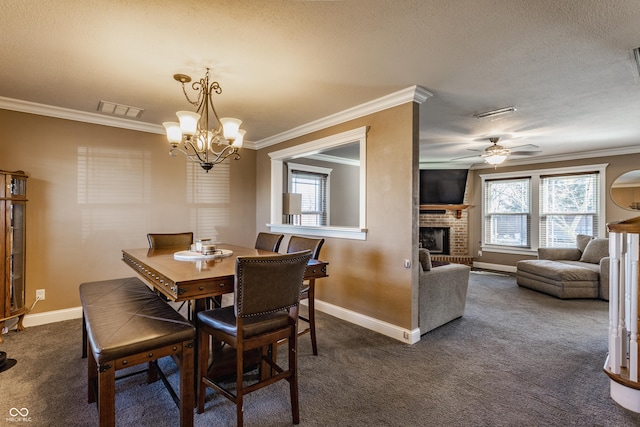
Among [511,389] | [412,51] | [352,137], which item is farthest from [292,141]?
[511,389]

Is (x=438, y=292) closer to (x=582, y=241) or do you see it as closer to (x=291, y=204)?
(x=291, y=204)

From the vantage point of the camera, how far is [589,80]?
8.91ft

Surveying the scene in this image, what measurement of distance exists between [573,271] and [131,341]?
558 centimetres

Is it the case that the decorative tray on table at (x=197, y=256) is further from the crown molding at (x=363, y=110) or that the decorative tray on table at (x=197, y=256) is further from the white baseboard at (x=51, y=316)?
the white baseboard at (x=51, y=316)

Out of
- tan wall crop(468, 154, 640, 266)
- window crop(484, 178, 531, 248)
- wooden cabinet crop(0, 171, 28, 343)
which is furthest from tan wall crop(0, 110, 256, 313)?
window crop(484, 178, 531, 248)

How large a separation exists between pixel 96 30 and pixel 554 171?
736 cm

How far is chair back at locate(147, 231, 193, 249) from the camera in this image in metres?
3.26

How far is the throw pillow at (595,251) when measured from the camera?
5.04m

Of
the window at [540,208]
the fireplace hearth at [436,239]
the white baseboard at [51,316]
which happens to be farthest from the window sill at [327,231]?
the window at [540,208]

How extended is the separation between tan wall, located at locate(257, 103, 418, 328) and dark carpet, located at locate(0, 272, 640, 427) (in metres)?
0.34

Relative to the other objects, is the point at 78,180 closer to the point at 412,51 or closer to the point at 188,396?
the point at 188,396

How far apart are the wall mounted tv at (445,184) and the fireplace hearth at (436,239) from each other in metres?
0.67

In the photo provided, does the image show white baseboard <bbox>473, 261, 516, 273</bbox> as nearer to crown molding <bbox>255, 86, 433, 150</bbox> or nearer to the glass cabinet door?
crown molding <bbox>255, 86, 433, 150</bbox>

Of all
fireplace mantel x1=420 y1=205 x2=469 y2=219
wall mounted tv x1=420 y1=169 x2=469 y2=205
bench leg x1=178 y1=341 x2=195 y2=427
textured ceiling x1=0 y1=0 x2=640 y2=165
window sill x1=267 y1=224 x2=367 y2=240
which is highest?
textured ceiling x1=0 y1=0 x2=640 y2=165
